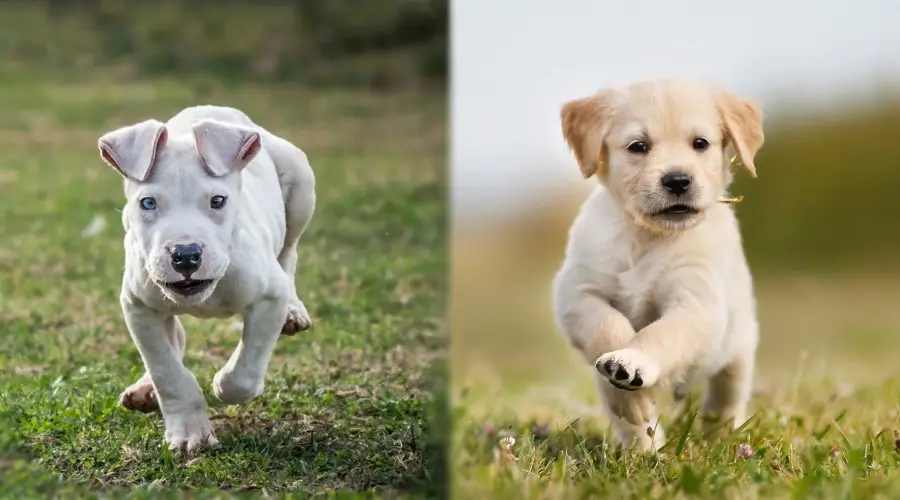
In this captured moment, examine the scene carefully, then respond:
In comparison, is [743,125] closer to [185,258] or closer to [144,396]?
[185,258]

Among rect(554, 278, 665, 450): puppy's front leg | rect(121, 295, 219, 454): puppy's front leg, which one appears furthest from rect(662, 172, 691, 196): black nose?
rect(121, 295, 219, 454): puppy's front leg

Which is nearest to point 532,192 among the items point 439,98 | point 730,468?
point 730,468

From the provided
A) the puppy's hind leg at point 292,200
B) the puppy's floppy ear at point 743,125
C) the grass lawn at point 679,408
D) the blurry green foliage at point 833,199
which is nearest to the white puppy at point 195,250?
the puppy's hind leg at point 292,200

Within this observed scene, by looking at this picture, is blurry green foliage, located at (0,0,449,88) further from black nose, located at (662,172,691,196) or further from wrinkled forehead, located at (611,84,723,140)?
black nose, located at (662,172,691,196)

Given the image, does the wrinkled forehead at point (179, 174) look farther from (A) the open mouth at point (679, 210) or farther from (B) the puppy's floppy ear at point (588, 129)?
(A) the open mouth at point (679, 210)

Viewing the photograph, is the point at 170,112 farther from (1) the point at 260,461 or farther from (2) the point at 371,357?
(1) the point at 260,461

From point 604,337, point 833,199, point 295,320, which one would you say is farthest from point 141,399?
point 833,199

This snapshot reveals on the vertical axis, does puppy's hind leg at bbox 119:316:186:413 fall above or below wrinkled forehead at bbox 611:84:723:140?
below
